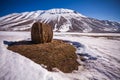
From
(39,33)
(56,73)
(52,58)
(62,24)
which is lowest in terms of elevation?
(56,73)

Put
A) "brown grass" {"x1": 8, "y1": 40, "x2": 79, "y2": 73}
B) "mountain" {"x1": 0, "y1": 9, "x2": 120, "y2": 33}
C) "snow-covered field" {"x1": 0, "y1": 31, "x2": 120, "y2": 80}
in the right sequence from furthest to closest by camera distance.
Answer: "mountain" {"x1": 0, "y1": 9, "x2": 120, "y2": 33} → "brown grass" {"x1": 8, "y1": 40, "x2": 79, "y2": 73} → "snow-covered field" {"x1": 0, "y1": 31, "x2": 120, "y2": 80}

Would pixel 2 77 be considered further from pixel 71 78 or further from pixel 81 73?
pixel 81 73

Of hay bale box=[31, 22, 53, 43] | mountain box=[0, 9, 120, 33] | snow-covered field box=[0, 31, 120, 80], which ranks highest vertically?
mountain box=[0, 9, 120, 33]

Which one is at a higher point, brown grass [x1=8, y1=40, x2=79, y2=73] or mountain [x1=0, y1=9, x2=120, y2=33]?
mountain [x1=0, y1=9, x2=120, y2=33]

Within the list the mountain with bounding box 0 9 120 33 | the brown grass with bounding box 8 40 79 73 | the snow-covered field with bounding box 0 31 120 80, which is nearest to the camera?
the snow-covered field with bounding box 0 31 120 80

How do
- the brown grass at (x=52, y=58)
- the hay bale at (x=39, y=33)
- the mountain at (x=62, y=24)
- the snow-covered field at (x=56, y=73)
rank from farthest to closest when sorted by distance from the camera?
1. the mountain at (x=62, y=24)
2. the hay bale at (x=39, y=33)
3. the brown grass at (x=52, y=58)
4. the snow-covered field at (x=56, y=73)

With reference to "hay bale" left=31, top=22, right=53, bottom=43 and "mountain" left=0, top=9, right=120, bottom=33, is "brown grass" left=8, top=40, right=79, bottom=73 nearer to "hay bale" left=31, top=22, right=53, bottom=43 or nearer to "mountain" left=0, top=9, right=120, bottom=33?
"hay bale" left=31, top=22, right=53, bottom=43

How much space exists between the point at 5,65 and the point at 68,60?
327cm

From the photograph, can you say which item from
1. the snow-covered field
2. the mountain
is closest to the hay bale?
the snow-covered field

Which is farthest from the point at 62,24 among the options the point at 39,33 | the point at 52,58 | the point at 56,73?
the point at 56,73

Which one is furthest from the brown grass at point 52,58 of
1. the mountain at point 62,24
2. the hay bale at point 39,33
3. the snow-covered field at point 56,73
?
the mountain at point 62,24

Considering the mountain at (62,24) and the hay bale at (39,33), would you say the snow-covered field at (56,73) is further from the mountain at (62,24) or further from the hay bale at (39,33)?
the mountain at (62,24)

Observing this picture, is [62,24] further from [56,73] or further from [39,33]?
[56,73]

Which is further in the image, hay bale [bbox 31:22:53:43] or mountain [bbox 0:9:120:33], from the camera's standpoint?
mountain [bbox 0:9:120:33]
